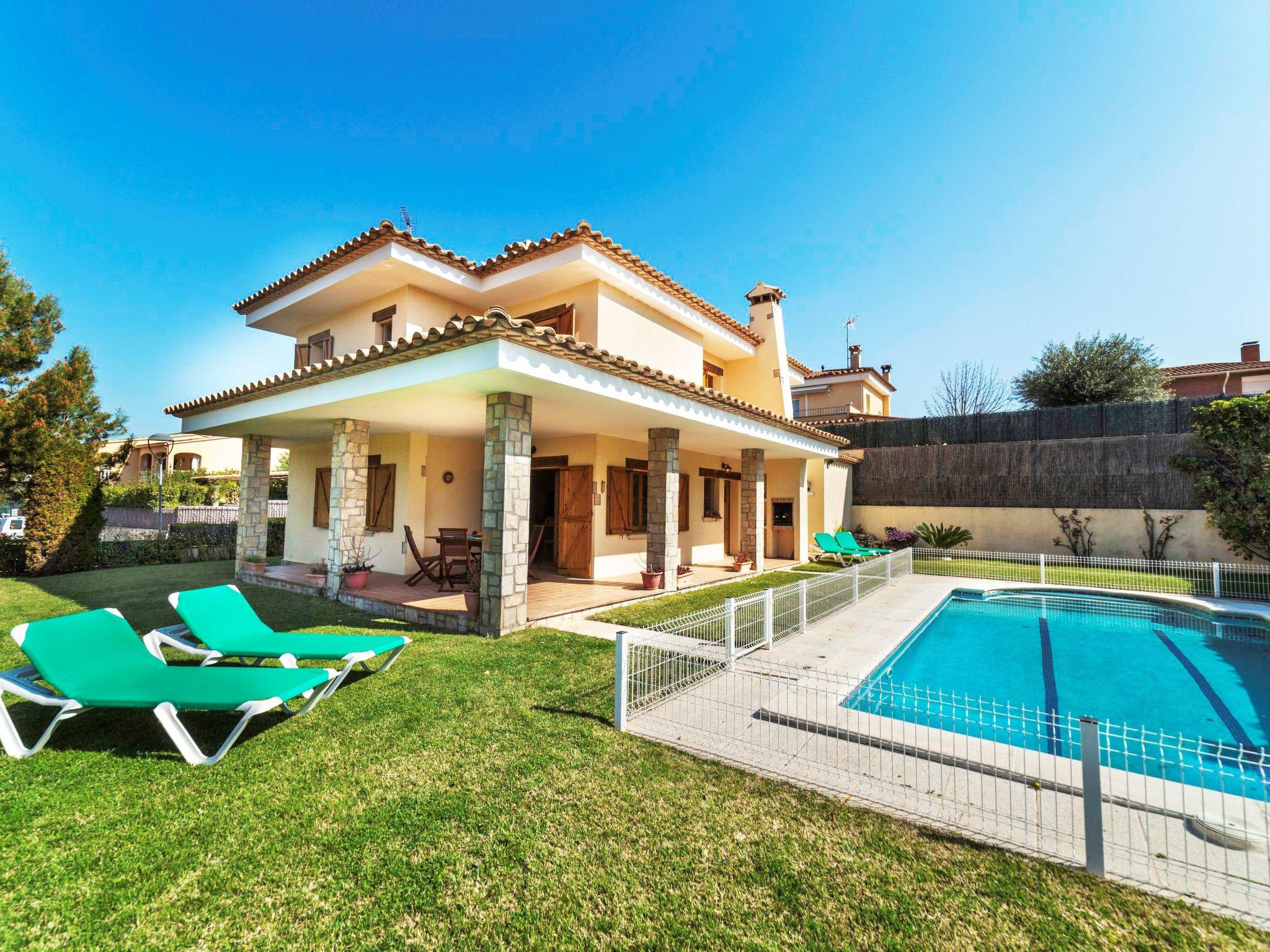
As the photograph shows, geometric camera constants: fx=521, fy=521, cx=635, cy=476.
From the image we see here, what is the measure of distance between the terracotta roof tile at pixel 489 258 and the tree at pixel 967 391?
96.9ft

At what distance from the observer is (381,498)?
12523 millimetres

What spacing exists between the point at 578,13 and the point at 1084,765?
43.2 ft

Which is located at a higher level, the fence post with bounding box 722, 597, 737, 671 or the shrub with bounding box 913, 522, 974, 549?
the shrub with bounding box 913, 522, 974, 549

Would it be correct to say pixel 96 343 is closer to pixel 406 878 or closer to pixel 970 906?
pixel 406 878

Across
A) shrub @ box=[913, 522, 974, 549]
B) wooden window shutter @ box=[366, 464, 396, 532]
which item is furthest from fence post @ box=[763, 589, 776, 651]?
shrub @ box=[913, 522, 974, 549]

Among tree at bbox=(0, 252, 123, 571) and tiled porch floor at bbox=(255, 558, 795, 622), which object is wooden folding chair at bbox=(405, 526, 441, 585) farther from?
tree at bbox=(0, 252, 123, 571)

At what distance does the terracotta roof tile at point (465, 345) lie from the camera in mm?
6109

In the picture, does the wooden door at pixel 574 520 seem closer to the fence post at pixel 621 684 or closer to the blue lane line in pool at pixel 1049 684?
the fence post at pixel 621 684

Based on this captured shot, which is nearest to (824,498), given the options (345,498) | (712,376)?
(712,376)

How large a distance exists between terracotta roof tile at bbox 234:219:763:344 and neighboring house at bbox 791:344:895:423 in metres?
21.3

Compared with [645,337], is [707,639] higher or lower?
lower

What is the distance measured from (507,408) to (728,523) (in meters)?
11.9

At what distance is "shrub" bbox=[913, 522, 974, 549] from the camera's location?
688 inches

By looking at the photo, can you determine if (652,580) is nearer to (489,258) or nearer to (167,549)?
(489,258)
